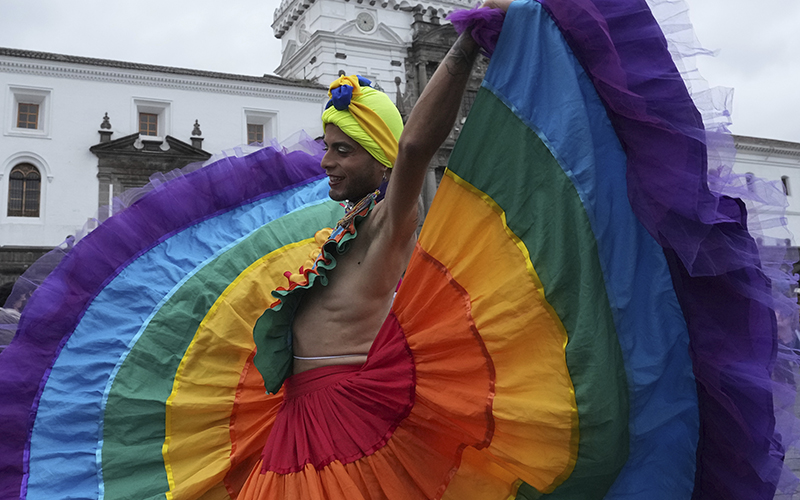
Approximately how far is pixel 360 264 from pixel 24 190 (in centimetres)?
1774

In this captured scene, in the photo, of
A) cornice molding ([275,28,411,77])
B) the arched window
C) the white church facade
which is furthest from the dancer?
cornice molding ([275,28,411,77])

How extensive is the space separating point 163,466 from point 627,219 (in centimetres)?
204

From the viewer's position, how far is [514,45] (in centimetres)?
174

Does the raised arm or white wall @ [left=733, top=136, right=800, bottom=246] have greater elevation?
white wall @ [left=733, top=136, right=800, bottom=246]

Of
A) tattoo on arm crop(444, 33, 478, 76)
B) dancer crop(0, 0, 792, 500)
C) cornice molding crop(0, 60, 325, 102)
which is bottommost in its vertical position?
dancer crop(0, 0, 792, 500)

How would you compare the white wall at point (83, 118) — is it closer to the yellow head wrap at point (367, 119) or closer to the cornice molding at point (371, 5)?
the cornice molding at point (371, 5)

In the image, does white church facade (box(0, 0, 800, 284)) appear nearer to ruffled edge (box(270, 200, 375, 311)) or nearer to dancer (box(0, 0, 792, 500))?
ruffled edge (box(270, 200, 375, 311))

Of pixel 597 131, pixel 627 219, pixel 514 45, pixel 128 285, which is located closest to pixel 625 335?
pixel 627 219

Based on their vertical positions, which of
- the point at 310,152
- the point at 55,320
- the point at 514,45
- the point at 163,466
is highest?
the point at 310,152

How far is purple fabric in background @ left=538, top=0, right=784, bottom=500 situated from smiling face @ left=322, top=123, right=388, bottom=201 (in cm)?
83

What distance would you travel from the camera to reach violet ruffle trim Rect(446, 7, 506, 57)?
1.74m

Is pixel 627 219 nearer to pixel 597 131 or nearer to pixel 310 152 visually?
pixel 597 131

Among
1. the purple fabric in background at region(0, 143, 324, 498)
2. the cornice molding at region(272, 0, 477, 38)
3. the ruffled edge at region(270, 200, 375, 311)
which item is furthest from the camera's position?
the cornice molding at region(272, 0, 477, 38)

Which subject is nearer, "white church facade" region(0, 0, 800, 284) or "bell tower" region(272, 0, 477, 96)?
"white church facade" region(0, 0, 800, 284)
